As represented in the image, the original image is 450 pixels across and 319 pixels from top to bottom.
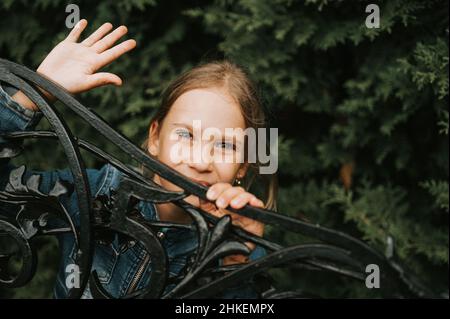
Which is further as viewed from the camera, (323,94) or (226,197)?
(323,94)

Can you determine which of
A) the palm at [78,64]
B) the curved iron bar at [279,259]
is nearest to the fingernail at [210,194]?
the curved iron bar at [279,259]

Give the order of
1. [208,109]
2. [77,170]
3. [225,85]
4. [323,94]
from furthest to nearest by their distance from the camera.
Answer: [323,94] → [225,85] → [208,109] → [77,170]

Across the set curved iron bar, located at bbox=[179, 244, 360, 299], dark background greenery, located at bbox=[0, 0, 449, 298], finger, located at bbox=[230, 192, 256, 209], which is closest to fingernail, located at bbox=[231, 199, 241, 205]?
finger, located at bbox=[230, 192, 256, 209]

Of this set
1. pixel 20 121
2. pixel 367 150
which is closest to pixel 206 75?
pixel 20 121

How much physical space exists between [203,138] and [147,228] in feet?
1.80

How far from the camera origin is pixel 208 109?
1.81 metres

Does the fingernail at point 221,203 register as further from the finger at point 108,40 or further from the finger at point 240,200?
the finger at point 108,40

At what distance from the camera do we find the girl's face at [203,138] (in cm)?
171

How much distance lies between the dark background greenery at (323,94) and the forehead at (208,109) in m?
0.62

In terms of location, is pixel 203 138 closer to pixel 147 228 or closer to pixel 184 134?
pixel 184 134

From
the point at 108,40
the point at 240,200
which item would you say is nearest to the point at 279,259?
the point at 240,200

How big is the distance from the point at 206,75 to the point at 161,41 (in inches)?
42.4

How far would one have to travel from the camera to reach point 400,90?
2.55m

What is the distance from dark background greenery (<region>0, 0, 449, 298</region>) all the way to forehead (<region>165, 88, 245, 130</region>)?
621 millimetres
